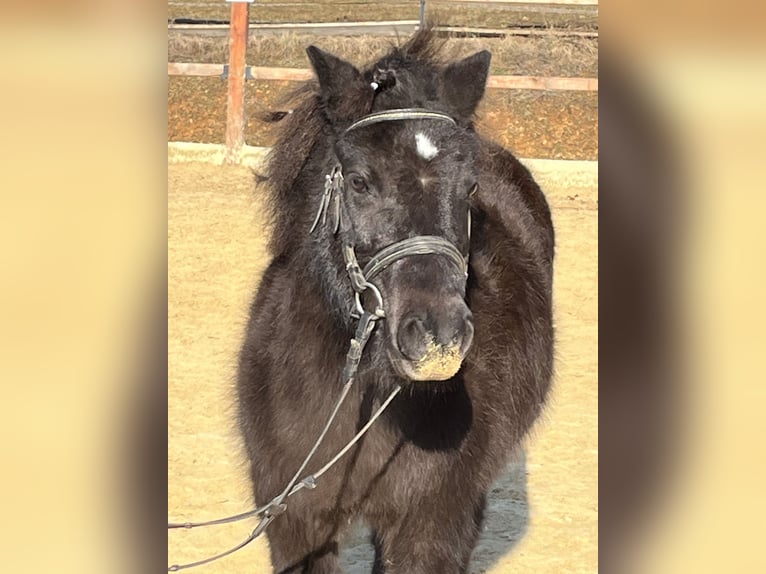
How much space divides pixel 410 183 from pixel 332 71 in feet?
1.75

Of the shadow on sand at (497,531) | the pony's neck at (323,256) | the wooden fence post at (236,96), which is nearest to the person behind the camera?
the pony's neck at (323,256)

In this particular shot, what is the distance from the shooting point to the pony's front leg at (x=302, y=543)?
2.83m

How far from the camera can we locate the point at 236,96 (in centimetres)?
1205

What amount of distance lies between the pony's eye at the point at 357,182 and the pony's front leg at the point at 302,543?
1119mm

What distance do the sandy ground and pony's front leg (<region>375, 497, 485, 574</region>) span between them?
862 mm

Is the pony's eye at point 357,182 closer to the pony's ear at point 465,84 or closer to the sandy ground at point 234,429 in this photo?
the pony's ear at point 465,84

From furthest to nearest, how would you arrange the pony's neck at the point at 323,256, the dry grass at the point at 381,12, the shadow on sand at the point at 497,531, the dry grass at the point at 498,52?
the dry grass at the point at 381,12 → the dry grass at the point at 498,52 → the shadow on sand at the point at 497,531 → the pony's neck at the point at 323,256

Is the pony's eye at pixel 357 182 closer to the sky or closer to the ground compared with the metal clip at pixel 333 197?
closer to the sky

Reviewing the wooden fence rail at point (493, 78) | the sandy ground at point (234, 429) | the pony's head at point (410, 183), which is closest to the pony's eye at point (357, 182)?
the pony's head at point (410, 183)

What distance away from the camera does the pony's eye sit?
242 cm

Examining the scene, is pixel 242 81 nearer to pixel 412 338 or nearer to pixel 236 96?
pixel 236 96

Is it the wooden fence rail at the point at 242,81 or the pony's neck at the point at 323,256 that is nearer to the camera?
the pony's neck at the point at 323,256

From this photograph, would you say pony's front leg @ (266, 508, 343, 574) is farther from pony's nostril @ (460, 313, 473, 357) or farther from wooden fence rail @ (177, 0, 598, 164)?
wooden fence rail @ (177, 0, 598, 164)
